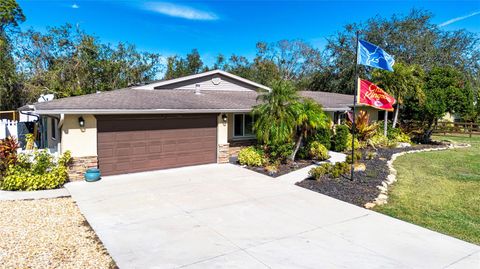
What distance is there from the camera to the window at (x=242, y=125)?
14.5 meters

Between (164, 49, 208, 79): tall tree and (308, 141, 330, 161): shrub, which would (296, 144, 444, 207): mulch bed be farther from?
(164, 49, 208, 79): tall tree

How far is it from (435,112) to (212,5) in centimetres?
1586

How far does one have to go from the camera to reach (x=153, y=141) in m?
11.5

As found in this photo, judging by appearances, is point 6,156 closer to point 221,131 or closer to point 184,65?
point 221,131

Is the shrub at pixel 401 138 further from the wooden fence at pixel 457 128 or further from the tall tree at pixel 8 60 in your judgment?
the tall tree at pixel 8 60

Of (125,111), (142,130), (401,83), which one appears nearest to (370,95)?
(142,130)

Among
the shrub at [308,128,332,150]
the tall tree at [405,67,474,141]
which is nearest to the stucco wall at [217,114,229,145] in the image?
the shrub at [308,128,332,150]

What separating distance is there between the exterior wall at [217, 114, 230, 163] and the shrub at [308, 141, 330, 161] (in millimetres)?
3864

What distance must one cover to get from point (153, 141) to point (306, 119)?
608 cm

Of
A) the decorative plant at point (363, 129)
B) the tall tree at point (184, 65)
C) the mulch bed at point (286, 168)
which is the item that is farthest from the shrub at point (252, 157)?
the tall tree at point (184, 65)

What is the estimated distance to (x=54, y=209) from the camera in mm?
7422

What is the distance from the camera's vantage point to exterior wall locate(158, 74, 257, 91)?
666 inches

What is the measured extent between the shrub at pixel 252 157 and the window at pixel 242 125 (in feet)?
6.29

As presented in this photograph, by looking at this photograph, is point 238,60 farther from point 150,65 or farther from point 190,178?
point 190,178
